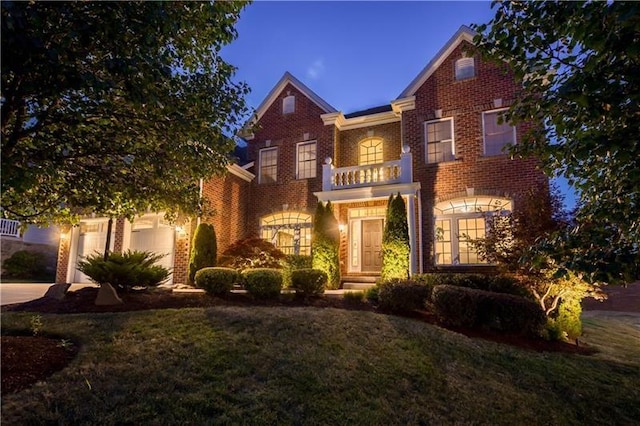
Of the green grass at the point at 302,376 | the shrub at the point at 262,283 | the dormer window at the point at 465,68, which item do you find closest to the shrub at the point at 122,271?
the green grass at the point at 302,376

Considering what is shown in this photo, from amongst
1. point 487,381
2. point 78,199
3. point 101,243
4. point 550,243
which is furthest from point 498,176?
point 101,243

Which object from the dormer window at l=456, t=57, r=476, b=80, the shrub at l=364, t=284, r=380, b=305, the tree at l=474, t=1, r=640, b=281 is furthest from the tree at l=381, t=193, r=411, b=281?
the tree at l=474, t=1, r=640, b=281

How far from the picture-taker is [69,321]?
6438 millimetres

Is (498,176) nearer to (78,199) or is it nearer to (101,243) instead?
(78,199)

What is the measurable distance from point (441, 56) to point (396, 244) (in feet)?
23.9

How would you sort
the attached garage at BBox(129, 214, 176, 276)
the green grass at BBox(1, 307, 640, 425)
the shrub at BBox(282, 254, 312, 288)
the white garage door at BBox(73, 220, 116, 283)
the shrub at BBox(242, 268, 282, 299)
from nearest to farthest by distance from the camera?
the green grass at BBox(1, 307, 640, 425) → the shrub at BBox(242, 268, 282, 299) → the shrub at BBox(282, 254, 312, 288) → the attached garage at BBox(129, 214, 176, 276) → the white garage door at BBox(73, 220, 116, 283)

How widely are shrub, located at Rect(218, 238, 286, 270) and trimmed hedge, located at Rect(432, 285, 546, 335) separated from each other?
21.8ft

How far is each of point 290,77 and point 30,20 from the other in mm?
13939

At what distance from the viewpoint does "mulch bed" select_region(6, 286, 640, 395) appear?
4270mm

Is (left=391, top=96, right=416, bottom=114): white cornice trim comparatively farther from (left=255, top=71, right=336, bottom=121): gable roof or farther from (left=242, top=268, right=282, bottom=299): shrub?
(left=242, top=268, right=282, bottom=299): shrub

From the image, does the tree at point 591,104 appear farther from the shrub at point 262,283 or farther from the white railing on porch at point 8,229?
the white railing on porch at point 8,229

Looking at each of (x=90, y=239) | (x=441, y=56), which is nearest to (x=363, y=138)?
(x=441, y=56)

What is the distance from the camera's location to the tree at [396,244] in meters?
11.9

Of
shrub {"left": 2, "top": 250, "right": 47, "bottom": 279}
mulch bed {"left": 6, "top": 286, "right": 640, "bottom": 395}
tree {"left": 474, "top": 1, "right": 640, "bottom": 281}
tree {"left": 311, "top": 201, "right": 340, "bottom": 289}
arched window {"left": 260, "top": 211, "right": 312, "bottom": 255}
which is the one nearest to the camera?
tree {"left": 474, "top": 1, "right": 640, "bottom": 281}
